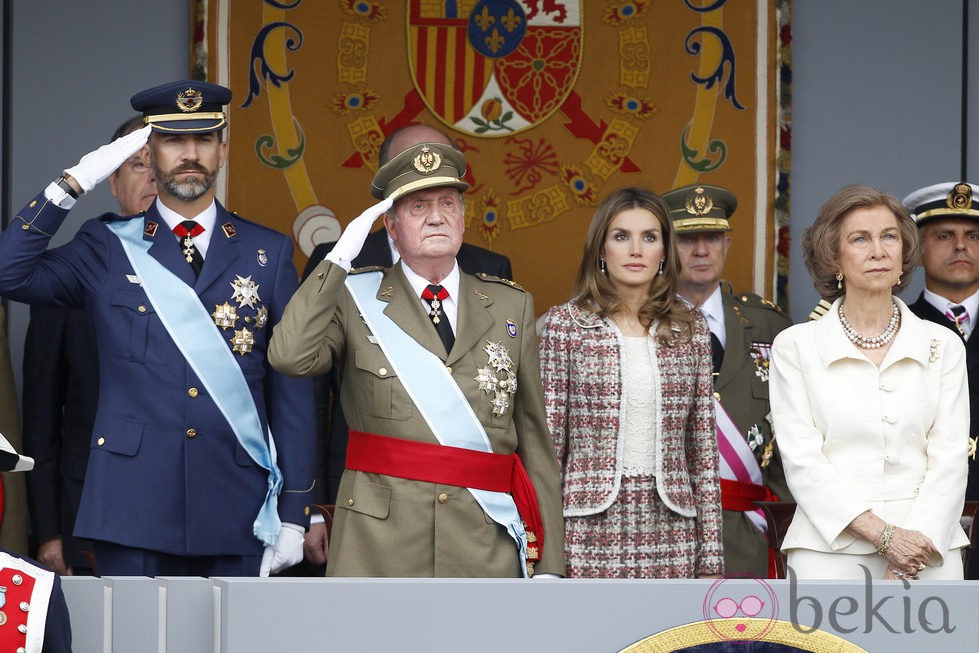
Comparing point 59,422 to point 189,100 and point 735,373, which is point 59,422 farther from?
point 735,373

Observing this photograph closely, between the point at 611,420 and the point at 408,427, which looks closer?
the point at 408,427

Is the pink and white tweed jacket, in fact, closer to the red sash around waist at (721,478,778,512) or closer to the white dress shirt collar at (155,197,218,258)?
the red sash around waist at (721,478,778,512)

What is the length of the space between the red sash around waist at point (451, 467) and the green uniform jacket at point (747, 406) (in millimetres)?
1032

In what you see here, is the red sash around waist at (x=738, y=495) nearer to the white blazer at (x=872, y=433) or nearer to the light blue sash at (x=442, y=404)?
the white blazer at (x=872, y=433)

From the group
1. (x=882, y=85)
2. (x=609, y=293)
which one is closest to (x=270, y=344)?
(x=609, y=293)

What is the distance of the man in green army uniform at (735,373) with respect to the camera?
4449mm

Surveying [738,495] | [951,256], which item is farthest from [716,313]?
[951,256]

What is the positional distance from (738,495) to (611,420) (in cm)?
80

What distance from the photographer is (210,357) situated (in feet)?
11.8

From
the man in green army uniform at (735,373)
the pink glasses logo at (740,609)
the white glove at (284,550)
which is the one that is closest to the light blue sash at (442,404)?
the white glove at (284,550)

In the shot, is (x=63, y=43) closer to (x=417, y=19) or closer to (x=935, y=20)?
(x=417, y=19)

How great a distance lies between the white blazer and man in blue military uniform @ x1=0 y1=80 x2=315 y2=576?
1.21 metres

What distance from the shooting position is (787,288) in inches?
215

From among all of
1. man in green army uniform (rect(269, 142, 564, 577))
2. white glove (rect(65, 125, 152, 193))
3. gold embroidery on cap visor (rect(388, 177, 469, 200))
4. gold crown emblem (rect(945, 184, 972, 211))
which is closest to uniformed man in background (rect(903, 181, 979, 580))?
gold crown emblem (rect(945, 184, 972, 211))
